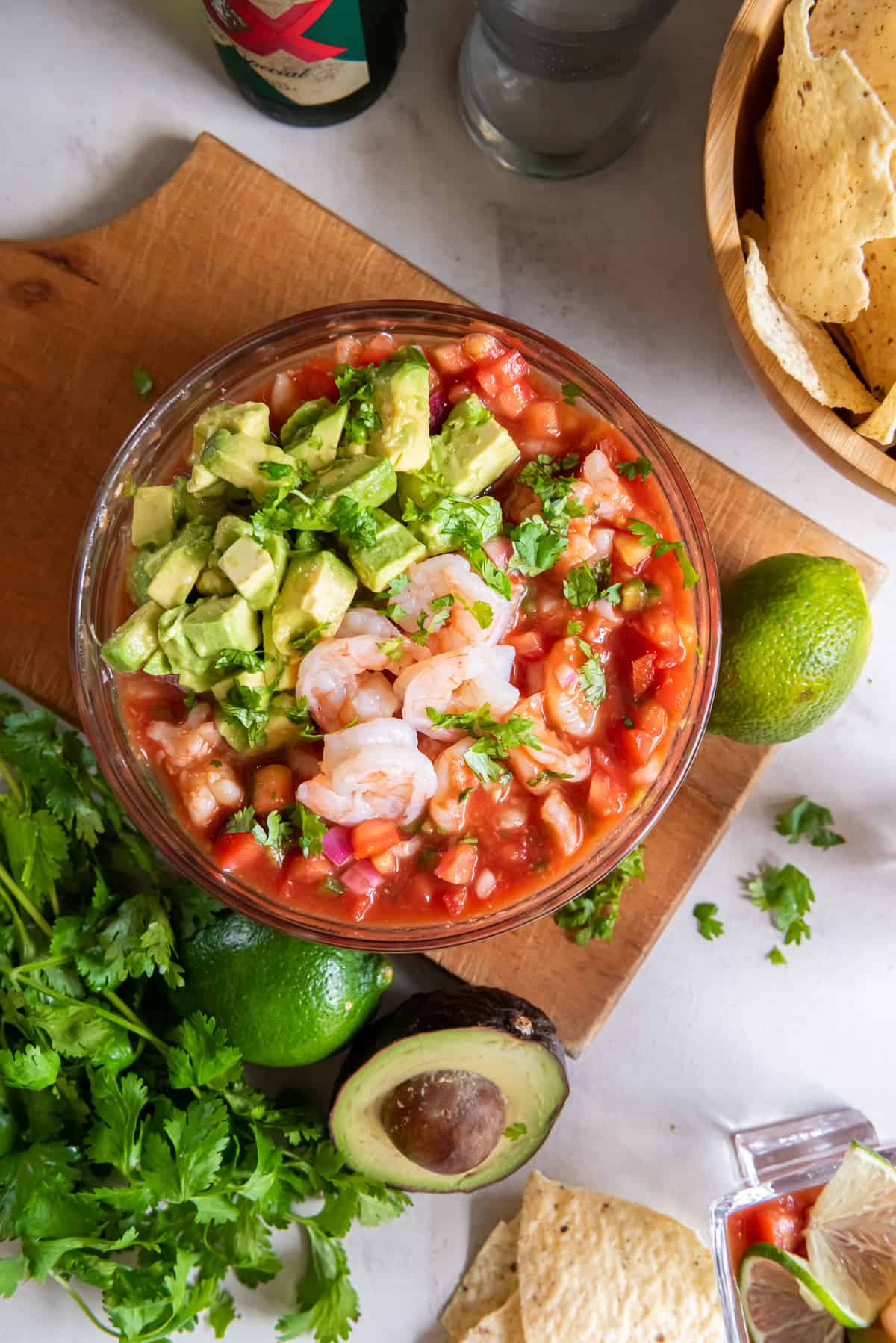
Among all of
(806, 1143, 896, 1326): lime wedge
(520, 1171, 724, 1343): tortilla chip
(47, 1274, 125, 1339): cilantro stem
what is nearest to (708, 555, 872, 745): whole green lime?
(806, 1143, 896, 1326): lime wedge

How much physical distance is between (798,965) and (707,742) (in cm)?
64

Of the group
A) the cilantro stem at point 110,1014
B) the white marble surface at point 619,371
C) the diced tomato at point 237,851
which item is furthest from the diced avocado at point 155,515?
the white marble surface at point 619,371

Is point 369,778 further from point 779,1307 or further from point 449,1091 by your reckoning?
point 779,1307

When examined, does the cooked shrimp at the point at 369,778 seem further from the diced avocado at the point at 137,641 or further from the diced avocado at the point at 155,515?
the diced avocado at the point at 155,515

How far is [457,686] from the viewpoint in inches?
74.5

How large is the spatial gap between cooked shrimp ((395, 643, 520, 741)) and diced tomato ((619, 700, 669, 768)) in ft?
0.84

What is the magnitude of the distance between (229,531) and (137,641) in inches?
9.5

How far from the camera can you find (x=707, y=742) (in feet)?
8.39

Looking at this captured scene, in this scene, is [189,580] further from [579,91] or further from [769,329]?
[579,91]

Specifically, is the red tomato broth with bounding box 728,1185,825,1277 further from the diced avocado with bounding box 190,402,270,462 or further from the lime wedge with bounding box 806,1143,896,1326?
the diced avocado with bounding box 190,402,270,462

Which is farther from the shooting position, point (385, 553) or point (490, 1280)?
point (490, 1280)

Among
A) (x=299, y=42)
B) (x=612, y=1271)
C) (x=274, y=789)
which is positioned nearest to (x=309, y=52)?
(x=299, y=42)

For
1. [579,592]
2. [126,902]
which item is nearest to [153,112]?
[579,592]

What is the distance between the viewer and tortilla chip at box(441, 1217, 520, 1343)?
2.72 metres
